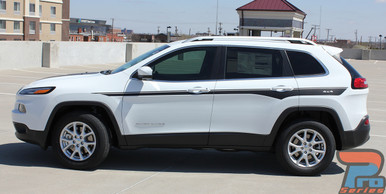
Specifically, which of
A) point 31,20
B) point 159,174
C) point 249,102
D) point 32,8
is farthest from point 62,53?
point 32,8

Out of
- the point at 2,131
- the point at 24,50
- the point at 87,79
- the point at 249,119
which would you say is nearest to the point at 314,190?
the point at 249,119

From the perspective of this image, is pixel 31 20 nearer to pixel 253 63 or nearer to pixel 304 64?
pixel 253 63

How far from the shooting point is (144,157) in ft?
24.0

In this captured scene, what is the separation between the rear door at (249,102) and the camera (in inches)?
247

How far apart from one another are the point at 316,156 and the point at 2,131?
17.2ft

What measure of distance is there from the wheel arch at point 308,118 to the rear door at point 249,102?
0.06 meters

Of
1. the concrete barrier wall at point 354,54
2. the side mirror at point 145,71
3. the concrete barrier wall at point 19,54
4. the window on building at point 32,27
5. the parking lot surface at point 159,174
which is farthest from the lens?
the window on building at point 32,27

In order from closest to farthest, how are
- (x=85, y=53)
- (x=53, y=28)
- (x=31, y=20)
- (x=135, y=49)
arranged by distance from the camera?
(x=85, y=53), (x=135, y=49), (x=31, y=20), (x=53, y=28)

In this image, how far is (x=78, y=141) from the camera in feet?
20.9

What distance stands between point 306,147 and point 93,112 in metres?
2.63

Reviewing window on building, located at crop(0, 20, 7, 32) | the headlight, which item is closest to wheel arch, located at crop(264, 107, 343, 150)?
the headlight

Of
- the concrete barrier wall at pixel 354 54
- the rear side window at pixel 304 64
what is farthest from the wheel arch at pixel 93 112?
the concrete barrier wall at pixel 354 54

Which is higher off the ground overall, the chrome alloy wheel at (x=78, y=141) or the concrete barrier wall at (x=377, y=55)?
the concrete barrier wall at (x=377, y=55)

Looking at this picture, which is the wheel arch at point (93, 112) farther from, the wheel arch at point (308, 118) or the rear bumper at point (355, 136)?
the rear bumper at point (355, 136)
